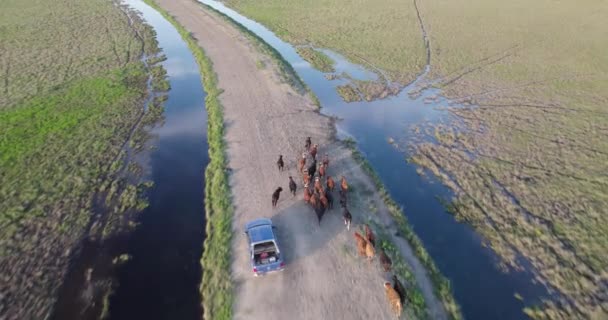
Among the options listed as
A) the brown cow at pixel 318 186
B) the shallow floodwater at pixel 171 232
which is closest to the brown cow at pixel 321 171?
the brown cow at pixel 318 186

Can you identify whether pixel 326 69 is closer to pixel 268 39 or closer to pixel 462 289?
pixel 268 39

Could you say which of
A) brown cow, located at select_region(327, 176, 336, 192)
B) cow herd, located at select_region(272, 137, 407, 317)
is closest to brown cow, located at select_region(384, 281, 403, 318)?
cow herd, located at select_region(272, 137, 407, 317)

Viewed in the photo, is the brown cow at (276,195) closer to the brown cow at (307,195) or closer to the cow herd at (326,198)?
the cow herd at (326,198)

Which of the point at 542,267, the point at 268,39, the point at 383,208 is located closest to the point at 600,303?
the point at 542,267

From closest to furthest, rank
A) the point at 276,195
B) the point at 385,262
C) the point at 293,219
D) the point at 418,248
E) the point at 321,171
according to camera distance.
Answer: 1. the point at 385,262
2. the point at 418,248
3. the point at 293,219
4. the point at 276,195
5. the point at 321,171

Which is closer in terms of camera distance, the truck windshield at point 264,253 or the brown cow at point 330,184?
the truck windshield at point 264,253

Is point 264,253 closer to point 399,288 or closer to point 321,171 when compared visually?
point 399,288

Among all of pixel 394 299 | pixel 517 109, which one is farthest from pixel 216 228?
pixel 517 109
